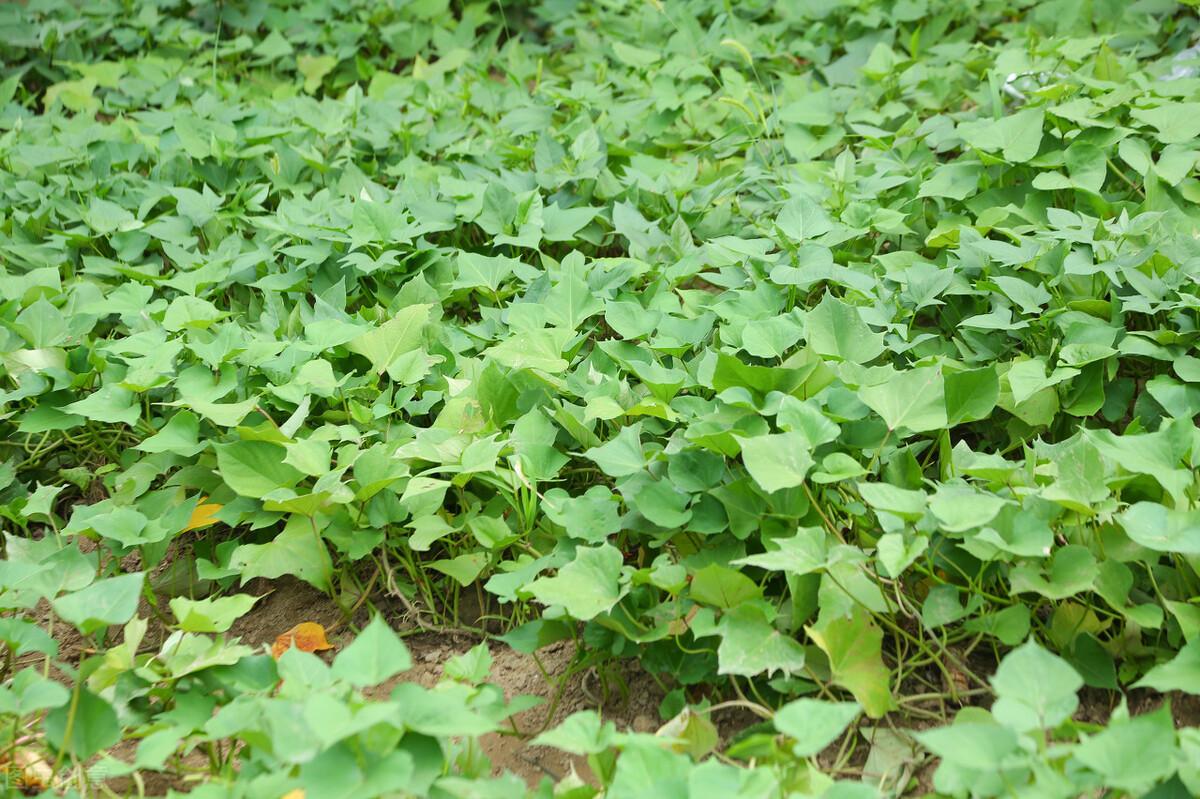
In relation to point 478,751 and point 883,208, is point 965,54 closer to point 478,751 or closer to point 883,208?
point 883,208

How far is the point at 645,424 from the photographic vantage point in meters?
1.69

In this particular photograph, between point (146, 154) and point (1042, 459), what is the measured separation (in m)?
2.43

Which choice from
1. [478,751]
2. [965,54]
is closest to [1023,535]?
[478,751]

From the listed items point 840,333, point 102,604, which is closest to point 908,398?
point 840,333

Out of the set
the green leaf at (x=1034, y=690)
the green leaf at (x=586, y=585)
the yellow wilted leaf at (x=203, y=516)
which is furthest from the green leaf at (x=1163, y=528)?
the yellow wilted leaf at (x=203, y=516)

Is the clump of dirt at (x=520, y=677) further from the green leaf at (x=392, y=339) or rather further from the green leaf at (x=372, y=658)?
the green leaf at (x=392, y=339)

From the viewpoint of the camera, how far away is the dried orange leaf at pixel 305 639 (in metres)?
1.62

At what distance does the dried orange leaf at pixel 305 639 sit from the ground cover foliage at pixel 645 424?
6 centimetres

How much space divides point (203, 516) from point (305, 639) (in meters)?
0.28

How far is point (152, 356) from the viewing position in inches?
73.1

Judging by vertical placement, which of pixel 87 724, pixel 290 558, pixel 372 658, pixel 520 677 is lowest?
pixel 520 677

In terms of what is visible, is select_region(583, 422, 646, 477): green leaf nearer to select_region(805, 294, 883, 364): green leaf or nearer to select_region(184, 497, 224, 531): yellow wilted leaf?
select_region(805, 294, 883, 364): green leaf

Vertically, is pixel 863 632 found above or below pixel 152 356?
below

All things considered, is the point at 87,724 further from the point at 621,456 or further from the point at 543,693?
the point at 621,456
